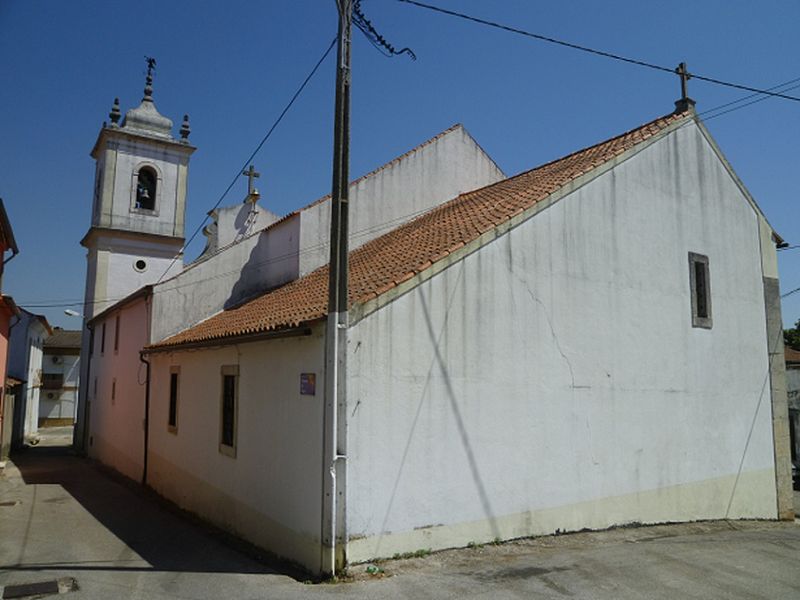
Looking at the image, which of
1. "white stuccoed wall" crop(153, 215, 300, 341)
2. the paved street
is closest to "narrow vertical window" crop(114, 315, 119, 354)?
"white stuccoed wall" crop(153, 215, 300, 341)

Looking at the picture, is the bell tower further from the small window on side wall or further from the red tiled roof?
the small window on side wall

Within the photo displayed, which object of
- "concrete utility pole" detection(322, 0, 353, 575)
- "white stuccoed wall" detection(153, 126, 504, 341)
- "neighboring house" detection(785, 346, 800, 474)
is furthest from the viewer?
"neighboring house" detection(785, 346, 800, 474)

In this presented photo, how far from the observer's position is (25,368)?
2808 cm

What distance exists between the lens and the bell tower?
69.4 feet

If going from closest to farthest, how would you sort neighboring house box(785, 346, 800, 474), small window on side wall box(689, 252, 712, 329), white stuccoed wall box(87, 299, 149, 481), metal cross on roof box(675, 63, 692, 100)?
small window on side wall box(689, 252, 712, 329), metal cross on roof box(675, 63, 692, 100), white stuccoed wall box(87, 299, 149, 481), neighboring house box(785, 346, 800, 474)

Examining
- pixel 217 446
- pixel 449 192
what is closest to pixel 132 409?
pixel 217 446

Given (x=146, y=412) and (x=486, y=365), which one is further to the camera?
(x=146, y=412)

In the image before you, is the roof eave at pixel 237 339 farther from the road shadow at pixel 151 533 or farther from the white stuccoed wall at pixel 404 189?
the white stuccoed wall at pixel 404 189

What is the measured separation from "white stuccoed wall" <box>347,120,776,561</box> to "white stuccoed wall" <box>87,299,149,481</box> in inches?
377

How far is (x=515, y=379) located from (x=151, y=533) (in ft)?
20.6

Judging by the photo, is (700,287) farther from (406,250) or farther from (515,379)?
(406,250)

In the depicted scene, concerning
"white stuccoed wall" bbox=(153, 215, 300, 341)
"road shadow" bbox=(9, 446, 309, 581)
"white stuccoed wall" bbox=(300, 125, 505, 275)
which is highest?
"white stuccoed wall" bbox=(300, 125, 505, 275)

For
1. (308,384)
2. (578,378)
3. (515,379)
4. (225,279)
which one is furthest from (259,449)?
(225,279)

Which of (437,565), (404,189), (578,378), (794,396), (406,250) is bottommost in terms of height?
(437,565)
